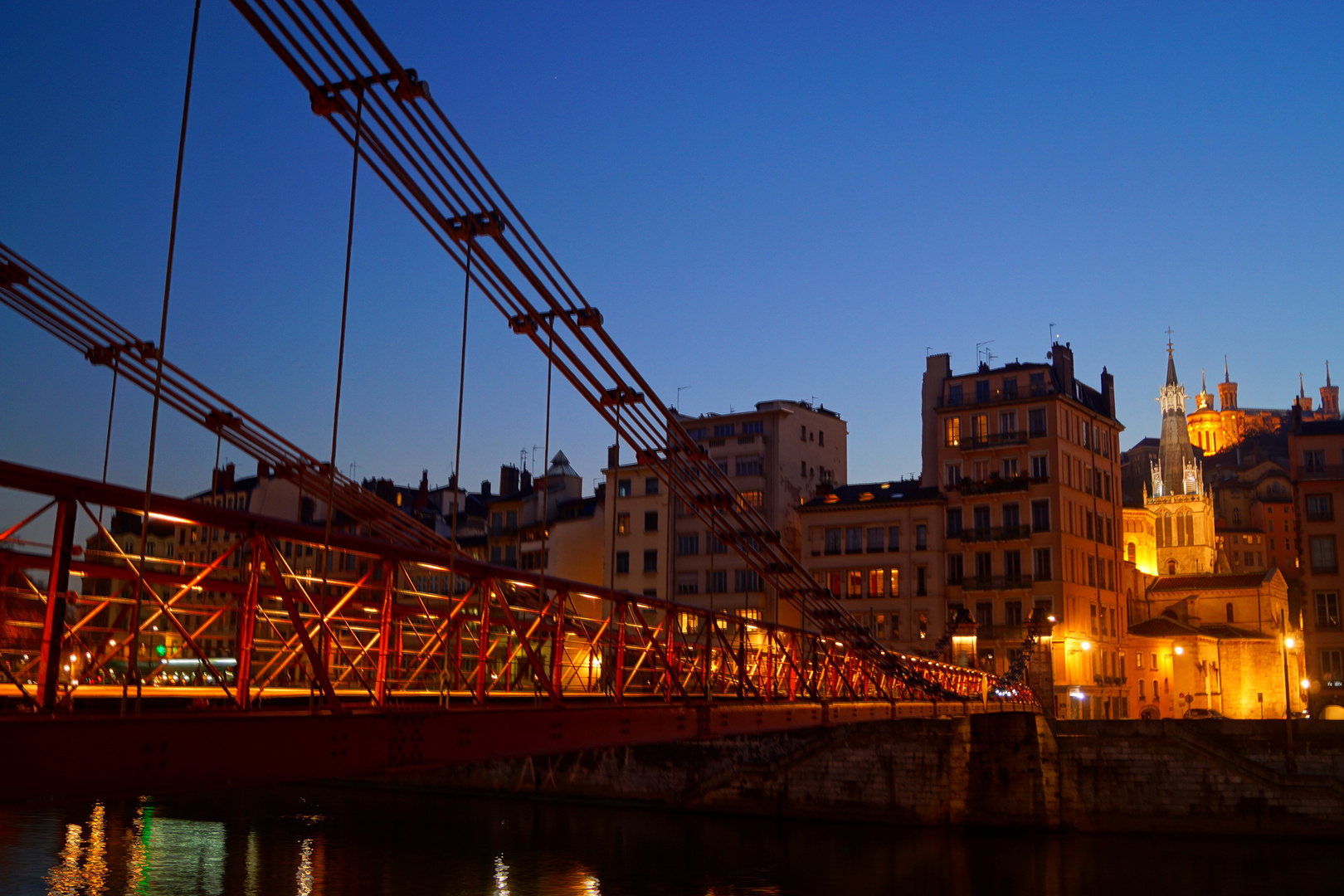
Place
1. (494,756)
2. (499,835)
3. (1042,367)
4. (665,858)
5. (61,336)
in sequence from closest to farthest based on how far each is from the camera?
(494,756), (61,336), (665,858), (499,835), (1042,367)

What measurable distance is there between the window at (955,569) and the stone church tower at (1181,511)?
160ft

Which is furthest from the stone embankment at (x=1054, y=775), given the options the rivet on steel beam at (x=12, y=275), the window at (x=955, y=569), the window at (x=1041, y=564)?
the rivet on steel beam at (x=12, y=275)

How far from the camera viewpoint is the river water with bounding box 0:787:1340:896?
39.0 m

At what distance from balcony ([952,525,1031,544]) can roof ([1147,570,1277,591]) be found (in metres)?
23.0

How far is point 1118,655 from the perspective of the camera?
73.4m

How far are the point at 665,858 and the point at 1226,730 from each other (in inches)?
863

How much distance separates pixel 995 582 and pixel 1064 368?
48.1 feet

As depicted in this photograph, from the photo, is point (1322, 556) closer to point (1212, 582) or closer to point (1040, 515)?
point (1212, 582)

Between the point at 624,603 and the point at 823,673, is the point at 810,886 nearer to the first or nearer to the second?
the point at 823,673

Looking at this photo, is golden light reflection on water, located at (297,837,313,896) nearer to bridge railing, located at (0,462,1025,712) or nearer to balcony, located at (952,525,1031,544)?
bridge railing, located at (0,462,1025,712)

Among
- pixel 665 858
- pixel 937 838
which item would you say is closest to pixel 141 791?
pixel 665 858

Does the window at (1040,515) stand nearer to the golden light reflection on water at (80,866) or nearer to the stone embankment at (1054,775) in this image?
the stone embankment at (1054,775)

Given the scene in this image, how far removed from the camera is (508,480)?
92062 millimetres

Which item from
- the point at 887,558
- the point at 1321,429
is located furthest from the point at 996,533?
the point at 1321,429
